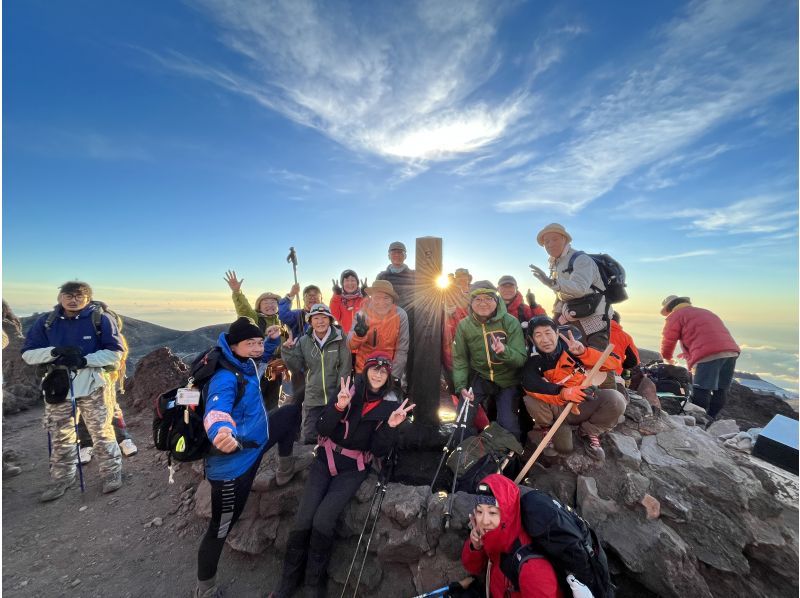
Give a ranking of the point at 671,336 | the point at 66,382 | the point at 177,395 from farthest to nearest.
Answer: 1. the point at 671,336
2. the point at 66,382
3. the point at 177,395

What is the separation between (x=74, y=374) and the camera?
17.9 feet

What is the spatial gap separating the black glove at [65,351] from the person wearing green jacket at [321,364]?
4.03m

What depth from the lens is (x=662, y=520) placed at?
3873 millimetres

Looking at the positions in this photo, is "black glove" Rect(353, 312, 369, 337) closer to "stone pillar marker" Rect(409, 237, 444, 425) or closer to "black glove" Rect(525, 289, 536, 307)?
"stone pillar marker" Rect(409, 237, 444, 425)

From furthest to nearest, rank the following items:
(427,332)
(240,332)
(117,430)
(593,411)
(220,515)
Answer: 1. (117,430)
2. (427,332)
3. (593,411)
4. (240,332)
5. (220,515)

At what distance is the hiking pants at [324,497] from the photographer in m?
3.89

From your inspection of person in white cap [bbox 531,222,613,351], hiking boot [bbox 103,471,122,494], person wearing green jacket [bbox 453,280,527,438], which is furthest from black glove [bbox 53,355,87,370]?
person in white cap [bbox 531,222,613,351]

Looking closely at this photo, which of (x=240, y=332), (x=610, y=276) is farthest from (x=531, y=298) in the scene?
(x=240, y=332)

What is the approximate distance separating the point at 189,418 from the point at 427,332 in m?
3.96

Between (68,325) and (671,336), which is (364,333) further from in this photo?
(671,336)

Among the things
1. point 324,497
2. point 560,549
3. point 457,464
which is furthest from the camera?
point 457,464

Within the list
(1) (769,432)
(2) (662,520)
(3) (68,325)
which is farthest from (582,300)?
(3) (68,325)

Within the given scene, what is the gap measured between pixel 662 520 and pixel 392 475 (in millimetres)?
3646

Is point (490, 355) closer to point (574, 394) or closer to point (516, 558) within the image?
point (574, 394)
